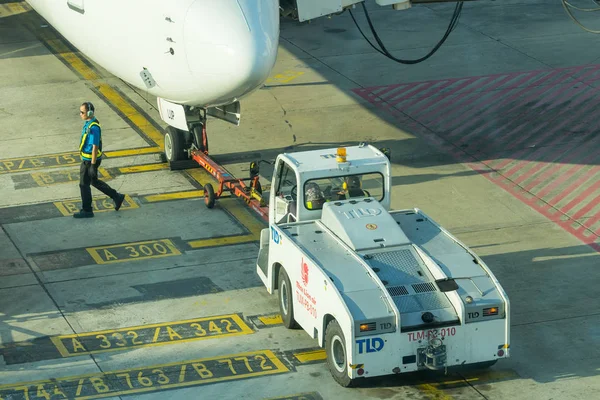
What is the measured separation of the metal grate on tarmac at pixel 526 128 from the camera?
20656 millimetres

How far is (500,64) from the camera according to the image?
2817 centimetres

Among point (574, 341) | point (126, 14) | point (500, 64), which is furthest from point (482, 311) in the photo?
point (500, 64)

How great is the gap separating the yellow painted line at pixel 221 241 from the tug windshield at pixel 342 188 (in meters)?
2.75

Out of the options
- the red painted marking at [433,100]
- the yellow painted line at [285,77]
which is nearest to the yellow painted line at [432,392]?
the red painted marking at [433,100]

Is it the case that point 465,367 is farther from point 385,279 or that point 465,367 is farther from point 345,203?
point 345,203

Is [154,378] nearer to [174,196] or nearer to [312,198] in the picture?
[312,198]

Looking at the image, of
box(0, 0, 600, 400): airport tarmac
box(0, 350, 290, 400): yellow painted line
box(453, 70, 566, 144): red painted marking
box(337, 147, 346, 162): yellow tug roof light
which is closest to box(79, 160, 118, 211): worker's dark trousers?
box(0, 0, 600, 400): airport tarmac

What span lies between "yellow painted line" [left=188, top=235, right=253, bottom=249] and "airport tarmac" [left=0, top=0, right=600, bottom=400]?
0.05 meters

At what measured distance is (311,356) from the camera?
48.4ft

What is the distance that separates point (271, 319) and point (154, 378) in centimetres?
224

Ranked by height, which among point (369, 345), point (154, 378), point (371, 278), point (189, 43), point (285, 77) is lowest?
point (285, 77)

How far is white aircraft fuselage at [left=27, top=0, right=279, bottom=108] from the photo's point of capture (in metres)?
17.3

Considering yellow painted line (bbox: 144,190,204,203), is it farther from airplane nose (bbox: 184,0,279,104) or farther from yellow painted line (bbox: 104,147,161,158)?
airplane nose (bbox: 184,0,279,104)

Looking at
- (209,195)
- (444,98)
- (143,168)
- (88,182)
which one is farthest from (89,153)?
(444,98)
